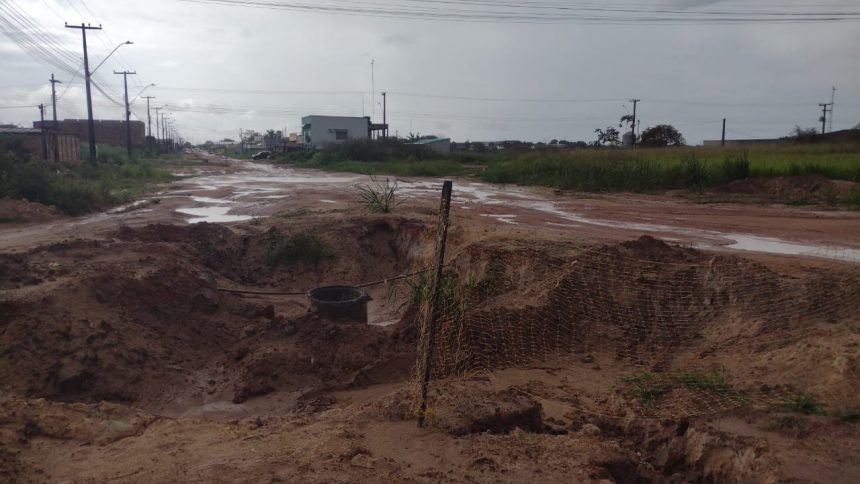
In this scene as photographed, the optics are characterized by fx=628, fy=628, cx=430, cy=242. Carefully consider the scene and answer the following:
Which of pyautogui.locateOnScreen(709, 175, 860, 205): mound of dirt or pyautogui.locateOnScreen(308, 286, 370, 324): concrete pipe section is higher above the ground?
pyautogui.locateOnScreen(709, 175, 860, 205): mound of dirt

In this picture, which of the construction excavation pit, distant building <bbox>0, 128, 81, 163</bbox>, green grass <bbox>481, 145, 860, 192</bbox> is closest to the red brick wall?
distant building <bbox>0, 128, 81, 163</bbox>

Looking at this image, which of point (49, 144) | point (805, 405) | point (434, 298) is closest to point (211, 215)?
point (434, 298)

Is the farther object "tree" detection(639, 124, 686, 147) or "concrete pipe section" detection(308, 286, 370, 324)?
"tree" detection(639, 124, 686, 147)

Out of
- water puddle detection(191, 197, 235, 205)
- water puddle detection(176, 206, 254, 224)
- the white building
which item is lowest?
water puddle detection(176, 206, 254, 224)

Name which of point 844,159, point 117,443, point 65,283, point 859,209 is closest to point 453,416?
point 117,443

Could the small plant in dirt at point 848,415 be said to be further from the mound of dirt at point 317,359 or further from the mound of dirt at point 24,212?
the mound of dirt at point 24,212

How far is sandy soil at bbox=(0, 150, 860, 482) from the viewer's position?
4.18 meters

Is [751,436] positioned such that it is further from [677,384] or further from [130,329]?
[130,329]

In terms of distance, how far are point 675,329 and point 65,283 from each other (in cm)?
710

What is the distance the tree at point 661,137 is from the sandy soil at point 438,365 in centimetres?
3822

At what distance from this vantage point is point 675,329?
6816 mm

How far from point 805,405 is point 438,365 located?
302 cm

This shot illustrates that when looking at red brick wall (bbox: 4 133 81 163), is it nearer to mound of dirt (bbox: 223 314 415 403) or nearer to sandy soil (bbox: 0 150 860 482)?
sandy soil (bbox: 0 150 860 482)

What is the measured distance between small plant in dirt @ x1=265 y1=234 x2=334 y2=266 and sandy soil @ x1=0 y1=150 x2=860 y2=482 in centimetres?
19
